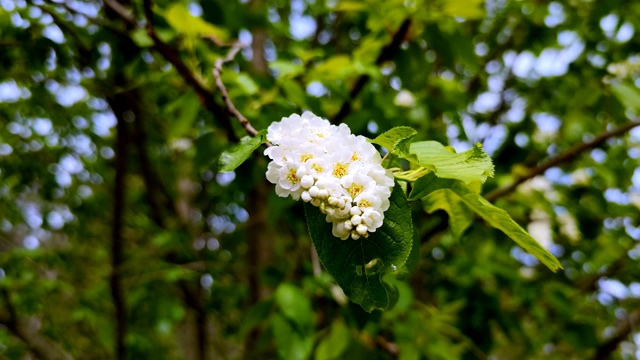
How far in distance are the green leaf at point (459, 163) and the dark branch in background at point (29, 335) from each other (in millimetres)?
2092

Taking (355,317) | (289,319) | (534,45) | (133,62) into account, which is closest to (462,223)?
(355,317)

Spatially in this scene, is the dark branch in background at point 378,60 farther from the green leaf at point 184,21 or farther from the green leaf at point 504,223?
the green leaf at point 504,223

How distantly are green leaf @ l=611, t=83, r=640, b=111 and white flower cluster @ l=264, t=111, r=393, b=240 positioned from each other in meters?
1.29

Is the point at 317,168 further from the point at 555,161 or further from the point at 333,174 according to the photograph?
the point at 555,161

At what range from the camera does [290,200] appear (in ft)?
5.52

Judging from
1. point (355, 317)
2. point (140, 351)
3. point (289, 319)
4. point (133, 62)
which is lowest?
point (140, 351)

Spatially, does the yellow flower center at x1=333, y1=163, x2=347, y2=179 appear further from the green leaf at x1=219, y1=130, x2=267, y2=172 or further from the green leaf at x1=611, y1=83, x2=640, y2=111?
the green leaf at x1=611, y1=83, x2=640, y2=111

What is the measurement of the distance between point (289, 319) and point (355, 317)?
0.93 ft

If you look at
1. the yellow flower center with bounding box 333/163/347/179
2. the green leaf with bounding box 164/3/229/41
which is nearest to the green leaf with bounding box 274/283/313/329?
the green leaf with bounding box 164/3/229/41

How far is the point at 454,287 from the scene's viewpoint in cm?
236

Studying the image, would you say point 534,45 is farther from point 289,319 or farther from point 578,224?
point 289,319

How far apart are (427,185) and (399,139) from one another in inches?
3.3

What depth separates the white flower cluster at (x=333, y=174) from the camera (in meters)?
0.68

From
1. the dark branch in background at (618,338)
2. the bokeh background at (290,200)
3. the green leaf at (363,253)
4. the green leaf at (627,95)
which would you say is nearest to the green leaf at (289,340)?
the bokeh background at (290,200)
